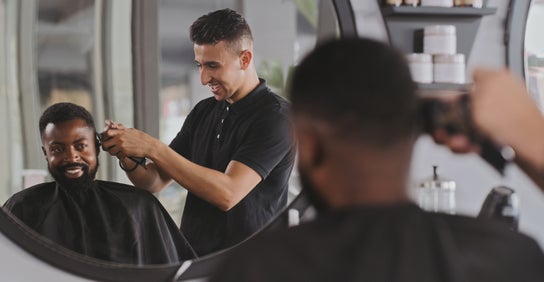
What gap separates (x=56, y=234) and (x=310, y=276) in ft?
5.26

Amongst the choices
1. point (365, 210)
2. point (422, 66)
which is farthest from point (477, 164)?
point (365, 210)

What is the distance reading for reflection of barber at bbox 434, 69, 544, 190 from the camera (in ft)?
3.51

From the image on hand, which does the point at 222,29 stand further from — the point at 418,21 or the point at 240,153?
the point at 418,21

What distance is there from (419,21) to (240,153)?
766mm

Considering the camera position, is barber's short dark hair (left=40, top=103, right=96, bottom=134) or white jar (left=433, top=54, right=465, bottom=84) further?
white jar (left=433, top=54, right=465, bottom=84)

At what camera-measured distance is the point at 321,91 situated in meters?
1.00

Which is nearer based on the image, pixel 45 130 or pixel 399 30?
pixel 45 130

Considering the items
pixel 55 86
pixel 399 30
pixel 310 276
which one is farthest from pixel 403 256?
pixel 399 30

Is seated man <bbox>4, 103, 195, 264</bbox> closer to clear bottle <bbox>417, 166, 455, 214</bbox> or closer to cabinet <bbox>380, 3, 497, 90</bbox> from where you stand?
clear bottle <bbox>417, 166, 455, 214</bbox>

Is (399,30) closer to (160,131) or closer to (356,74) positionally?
(160,131)

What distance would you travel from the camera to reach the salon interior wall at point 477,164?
2791 mm

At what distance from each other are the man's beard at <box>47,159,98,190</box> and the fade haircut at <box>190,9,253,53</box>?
500mm

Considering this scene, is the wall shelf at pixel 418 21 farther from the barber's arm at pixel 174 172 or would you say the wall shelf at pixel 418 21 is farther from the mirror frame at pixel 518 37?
the barber's arm at pixel 174 172

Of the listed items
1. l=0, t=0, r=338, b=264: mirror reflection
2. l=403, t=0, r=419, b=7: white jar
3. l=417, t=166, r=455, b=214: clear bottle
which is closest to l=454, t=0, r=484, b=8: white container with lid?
l=403, t=0, r=419, b=7: white jar
